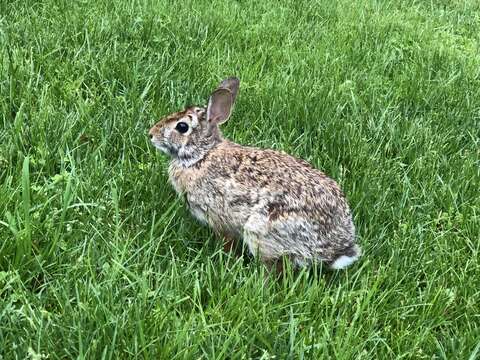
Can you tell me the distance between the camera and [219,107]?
4.14m

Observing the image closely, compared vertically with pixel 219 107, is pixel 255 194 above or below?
below

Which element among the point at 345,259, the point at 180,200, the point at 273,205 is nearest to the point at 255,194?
the point at 273,205

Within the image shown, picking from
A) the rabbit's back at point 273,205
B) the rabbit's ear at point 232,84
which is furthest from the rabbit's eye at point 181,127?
the rabbit's ear at point 232,84

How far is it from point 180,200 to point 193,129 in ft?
1.64

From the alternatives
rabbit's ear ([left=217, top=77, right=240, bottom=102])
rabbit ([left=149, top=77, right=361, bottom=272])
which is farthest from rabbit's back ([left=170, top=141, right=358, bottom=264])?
rabbit's ear ([left=217, top=77, right=240, bottom=102])

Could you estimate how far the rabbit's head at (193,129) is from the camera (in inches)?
159

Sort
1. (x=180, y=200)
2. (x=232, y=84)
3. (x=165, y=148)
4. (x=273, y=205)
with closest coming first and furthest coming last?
(x=273, y=205) → (x=180, y=200) → (x=165, y=148) → (x=232, y=84)

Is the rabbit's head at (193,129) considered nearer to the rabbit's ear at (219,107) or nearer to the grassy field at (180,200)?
the rabbit's ear at (219,107)

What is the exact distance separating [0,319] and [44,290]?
376mm

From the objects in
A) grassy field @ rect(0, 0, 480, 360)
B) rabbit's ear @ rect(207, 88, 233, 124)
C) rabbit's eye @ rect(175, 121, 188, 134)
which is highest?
rabbit's ear @ rect(207, 88, 233, 124)

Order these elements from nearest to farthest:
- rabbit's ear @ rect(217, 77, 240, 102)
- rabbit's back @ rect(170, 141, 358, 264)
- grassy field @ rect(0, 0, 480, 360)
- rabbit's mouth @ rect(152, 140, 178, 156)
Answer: grassy field @ rect(0, 0, 480, 360) → rabbit's back @ rect(170, 141, 358, 264) → rabbit's mouth @ rect(152, 140, 178, 156) → rabbit's ear @ rect(217, 77, 240, 102)

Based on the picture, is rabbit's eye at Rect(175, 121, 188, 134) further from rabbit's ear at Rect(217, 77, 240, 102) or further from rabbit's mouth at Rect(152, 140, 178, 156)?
rabbit's ear at Rect(217, 77, 240, 102)

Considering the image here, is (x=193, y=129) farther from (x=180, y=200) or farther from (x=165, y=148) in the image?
(x=180, y=200)

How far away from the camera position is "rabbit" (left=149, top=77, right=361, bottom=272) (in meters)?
3.57
